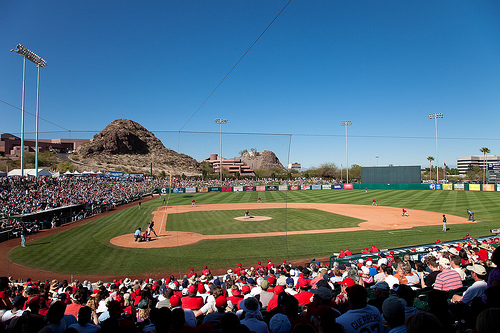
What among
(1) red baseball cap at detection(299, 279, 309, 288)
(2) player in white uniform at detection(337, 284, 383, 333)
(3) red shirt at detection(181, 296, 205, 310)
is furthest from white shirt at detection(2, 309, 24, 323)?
(1) red baseball cap at detection(299, 279, 309, 288)

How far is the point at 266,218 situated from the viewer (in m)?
30.0

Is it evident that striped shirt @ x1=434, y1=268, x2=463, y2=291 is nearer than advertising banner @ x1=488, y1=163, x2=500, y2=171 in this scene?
Yes

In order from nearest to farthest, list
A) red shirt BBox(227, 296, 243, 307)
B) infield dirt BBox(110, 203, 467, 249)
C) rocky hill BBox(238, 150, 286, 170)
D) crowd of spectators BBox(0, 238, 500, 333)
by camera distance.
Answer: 1. crowd of spectators BBox(0, 238, 500, 333)
2. red shirt BBox(227, 296, 243, 307)
3. rocky hill BBox(238, 150, 286, 170)
4. infield dirt BBox(110, 203, 467, 249)

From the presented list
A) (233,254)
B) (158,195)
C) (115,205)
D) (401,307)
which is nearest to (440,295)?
(401,307)

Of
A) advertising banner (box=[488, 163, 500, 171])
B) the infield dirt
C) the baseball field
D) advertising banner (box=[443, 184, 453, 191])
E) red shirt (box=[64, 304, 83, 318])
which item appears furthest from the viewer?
advertising banner (box=[443, 184, 453, 191])

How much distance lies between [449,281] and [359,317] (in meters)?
3.06

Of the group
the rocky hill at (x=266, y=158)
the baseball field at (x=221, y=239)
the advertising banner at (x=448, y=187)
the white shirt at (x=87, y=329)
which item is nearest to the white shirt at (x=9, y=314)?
the white shirt at (x=87, y=329)

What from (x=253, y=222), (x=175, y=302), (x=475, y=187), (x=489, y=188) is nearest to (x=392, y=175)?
(x=475, y=187)

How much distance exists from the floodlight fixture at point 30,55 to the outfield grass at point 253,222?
83.2 feet

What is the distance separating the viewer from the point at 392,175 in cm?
7175

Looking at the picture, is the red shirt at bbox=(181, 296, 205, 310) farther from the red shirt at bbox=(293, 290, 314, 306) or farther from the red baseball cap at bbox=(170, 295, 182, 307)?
the red shirt at bbox=(293, 290, 314, 306)

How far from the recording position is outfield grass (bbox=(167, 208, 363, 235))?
2473 centimetres

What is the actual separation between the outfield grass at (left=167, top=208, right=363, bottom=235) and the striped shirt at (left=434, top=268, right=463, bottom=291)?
16559mm

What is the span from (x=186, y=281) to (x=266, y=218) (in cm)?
2175
